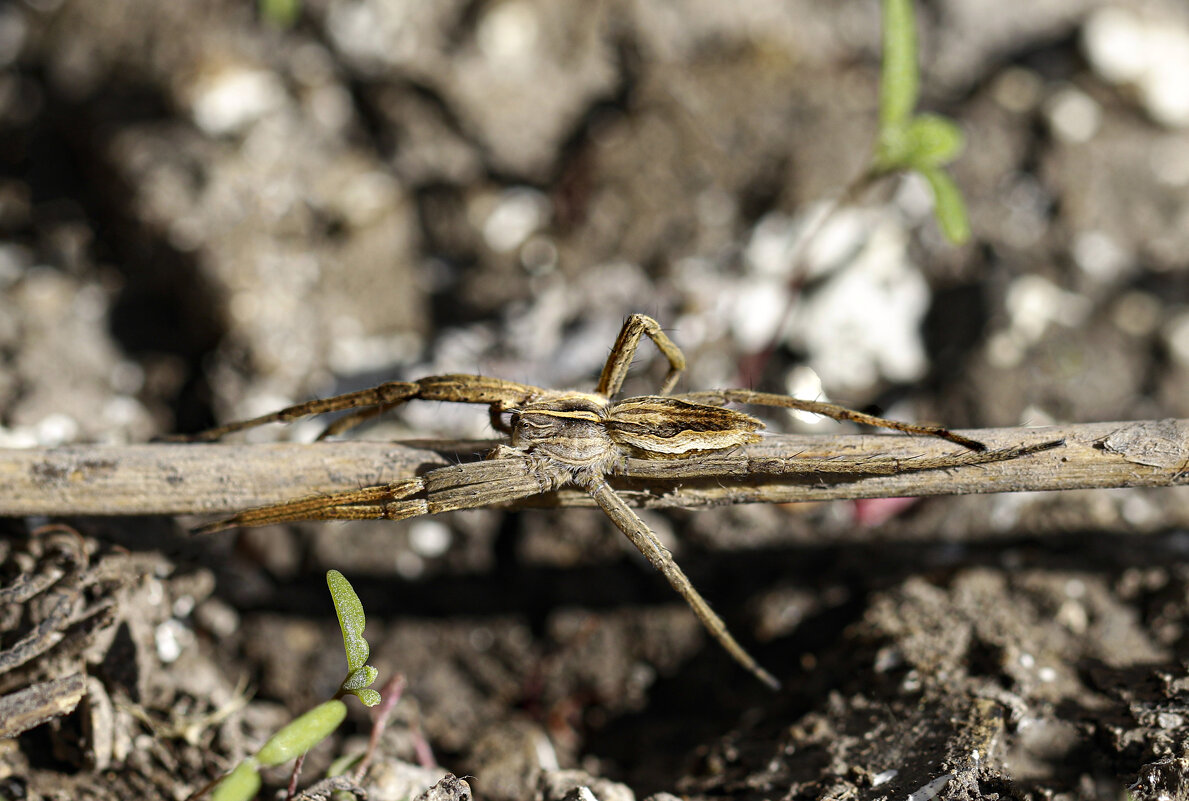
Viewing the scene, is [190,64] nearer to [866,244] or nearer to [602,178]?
[602,178]

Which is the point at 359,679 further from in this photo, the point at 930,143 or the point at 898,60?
the point at 898,60

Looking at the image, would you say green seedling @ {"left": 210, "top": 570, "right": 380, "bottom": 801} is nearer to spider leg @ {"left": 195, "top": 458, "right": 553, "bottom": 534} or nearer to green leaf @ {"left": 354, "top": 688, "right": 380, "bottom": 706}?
green leaf @ {"left": 354, "top": 688, "right": 380, "bottom": 706}

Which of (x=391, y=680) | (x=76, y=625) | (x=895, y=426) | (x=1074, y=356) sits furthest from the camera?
(x=1074, y=356)

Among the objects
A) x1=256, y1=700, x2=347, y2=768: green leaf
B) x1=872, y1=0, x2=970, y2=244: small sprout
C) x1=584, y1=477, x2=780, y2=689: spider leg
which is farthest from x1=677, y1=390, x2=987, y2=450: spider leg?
x1=256, y1=700, x2=347, y2=768: green leaf

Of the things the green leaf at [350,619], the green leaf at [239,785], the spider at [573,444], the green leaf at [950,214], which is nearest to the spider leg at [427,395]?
the spider at [573,444]

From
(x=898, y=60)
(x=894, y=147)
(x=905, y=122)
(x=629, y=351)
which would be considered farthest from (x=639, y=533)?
(x=898, y=60)

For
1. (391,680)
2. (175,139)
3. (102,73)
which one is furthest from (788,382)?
(102,73)
